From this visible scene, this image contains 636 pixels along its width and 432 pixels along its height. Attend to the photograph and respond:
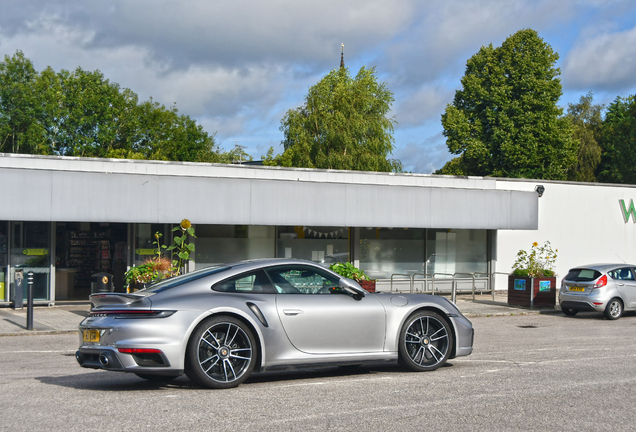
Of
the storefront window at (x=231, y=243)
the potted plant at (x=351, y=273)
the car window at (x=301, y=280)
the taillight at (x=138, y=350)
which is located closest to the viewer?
the taillight at (x=138, y=350)

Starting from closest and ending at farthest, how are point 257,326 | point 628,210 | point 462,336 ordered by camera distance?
point 257,326, point 462,336, point 628,210

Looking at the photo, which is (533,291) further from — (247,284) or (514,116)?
(514,116)

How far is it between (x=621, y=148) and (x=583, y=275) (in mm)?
41904

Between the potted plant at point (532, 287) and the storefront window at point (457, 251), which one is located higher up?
the storefront window at point (457, 251)

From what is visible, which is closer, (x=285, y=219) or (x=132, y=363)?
(x=132, y=363)

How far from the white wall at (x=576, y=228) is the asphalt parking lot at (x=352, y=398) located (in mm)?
15870

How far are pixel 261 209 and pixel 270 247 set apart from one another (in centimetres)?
201

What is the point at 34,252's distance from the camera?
19469mm

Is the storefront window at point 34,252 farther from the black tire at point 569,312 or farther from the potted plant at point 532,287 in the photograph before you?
the black tire at point 569,312

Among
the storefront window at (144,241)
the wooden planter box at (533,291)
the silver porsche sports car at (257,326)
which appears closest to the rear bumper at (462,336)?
the silver porsche sports car at (257,326)

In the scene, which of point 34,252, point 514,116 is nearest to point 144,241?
point 34,252

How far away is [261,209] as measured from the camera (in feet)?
66.9

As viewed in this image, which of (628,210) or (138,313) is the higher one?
(628,210)

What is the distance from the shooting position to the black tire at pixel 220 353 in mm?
7000
